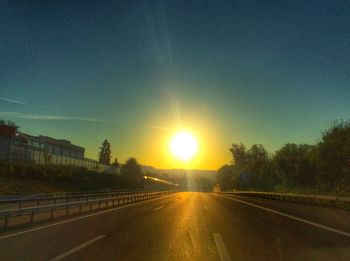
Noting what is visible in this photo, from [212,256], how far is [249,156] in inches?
6615

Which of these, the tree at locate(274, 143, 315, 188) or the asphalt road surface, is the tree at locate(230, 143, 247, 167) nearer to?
the tree at locate(274, 143, 315, 188)

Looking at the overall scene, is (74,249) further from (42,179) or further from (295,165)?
(295,165)

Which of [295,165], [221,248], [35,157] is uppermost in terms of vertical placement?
[35,157]

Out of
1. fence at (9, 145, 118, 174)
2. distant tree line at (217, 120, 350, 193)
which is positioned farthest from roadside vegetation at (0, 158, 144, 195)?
distant tree line at (217, 120, 350, 193)

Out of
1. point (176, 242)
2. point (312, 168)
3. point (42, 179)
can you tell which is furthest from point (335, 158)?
point (176, 242)

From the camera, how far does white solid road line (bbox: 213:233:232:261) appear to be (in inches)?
364

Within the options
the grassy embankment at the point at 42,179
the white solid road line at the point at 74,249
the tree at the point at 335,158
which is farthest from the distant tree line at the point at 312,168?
the white solid road line at the point at 74,249

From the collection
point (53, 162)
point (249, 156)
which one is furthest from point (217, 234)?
point (249, 156)

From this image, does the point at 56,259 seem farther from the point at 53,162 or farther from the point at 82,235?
the point at 53,162

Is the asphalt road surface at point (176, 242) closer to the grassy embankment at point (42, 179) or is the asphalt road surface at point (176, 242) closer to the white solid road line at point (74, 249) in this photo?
the white solid road line at point (74, 249)

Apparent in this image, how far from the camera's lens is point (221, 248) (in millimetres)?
10508

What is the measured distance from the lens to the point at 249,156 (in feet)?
573

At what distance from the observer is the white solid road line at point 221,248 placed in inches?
364

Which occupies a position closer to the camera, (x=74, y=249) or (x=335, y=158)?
(x=74, y=249)
